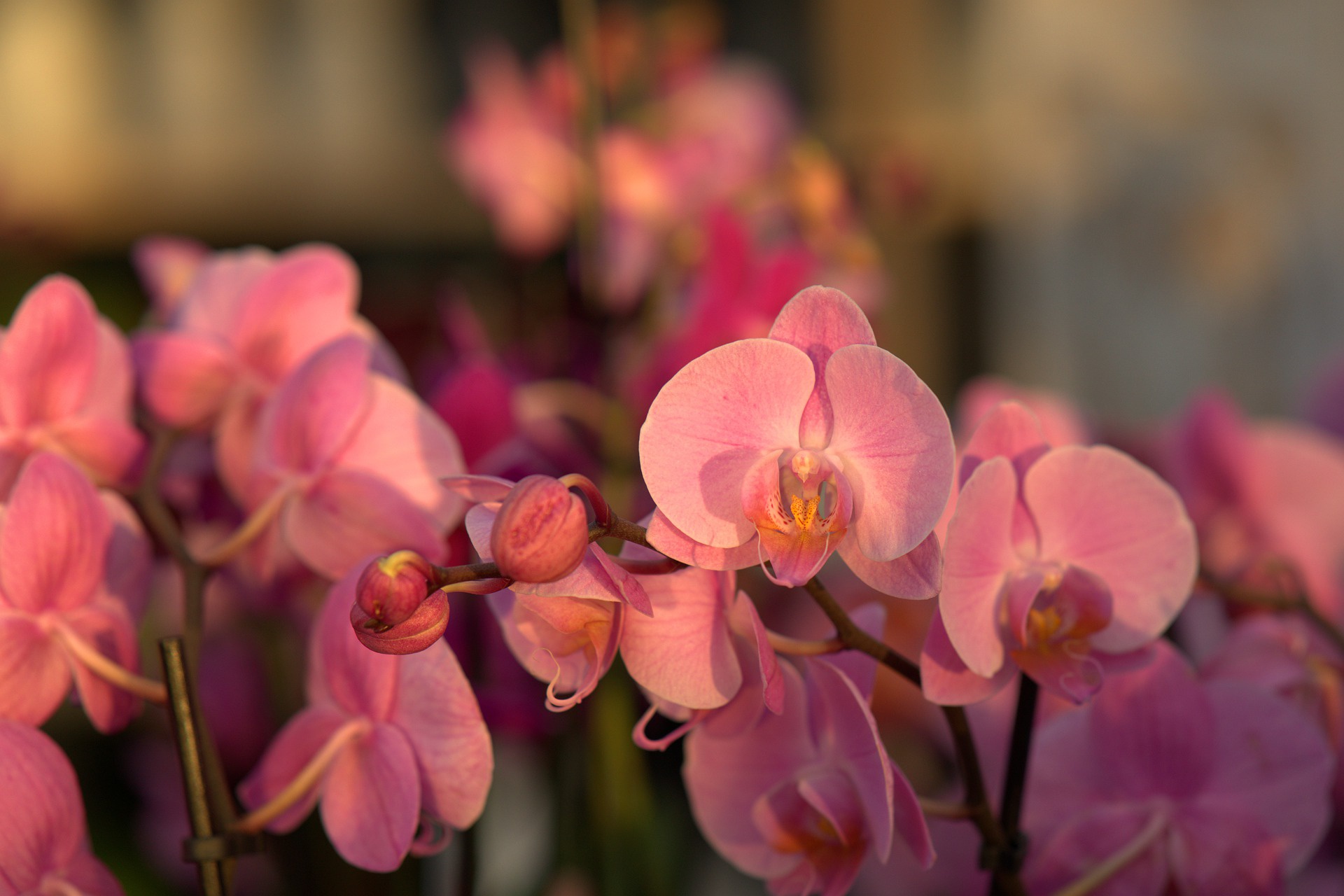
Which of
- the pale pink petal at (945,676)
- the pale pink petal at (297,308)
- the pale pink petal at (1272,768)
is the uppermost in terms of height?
the pale pink petal at (297,308)

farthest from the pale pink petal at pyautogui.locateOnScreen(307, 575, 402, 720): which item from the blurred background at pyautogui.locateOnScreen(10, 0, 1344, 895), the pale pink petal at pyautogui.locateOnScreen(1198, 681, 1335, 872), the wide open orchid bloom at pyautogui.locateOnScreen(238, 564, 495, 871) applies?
the blurred background at pyautogui.locateOnScreen(10, 0, 1344, 895)

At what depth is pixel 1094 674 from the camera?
0.25 meters

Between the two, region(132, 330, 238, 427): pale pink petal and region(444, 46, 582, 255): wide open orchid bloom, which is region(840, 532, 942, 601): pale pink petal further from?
region(444, 46, 582, 255): wide open orchid bloom

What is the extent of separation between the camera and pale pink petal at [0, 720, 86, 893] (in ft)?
0.76

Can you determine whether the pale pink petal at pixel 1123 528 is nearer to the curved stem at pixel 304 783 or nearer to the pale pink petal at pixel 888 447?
the pale pink petal at pixel 888 447

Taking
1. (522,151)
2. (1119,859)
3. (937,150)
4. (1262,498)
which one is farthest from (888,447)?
(937,150)

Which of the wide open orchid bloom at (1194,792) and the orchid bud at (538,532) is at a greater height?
the orchid bud at (538,532)

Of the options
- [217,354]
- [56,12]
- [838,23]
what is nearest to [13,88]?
[56,12]

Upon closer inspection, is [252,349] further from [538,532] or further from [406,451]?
[538,532]

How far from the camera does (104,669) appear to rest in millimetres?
254

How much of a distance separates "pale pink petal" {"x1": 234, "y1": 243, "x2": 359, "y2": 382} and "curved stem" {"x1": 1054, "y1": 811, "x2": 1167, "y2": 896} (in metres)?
0.25

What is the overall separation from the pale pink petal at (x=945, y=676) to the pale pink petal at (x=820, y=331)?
0.17ft

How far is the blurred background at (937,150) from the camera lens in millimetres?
1427

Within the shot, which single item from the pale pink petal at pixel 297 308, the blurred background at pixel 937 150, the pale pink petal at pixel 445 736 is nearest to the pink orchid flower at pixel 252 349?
the pale pink petal at pixel 297 308
